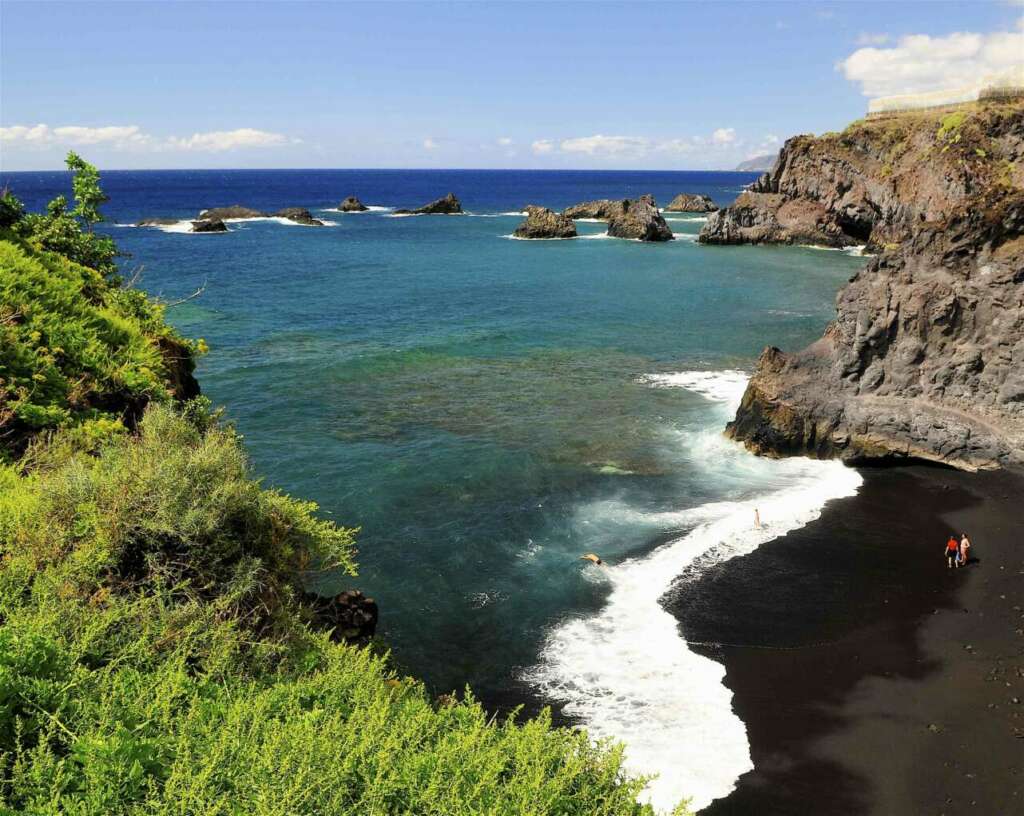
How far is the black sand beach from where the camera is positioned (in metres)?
14.6

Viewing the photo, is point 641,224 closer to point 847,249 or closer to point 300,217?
point 847,249

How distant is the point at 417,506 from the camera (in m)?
26.6

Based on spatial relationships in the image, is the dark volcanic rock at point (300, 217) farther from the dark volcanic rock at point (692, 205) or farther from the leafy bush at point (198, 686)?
the leafy bush at point (198, 686)

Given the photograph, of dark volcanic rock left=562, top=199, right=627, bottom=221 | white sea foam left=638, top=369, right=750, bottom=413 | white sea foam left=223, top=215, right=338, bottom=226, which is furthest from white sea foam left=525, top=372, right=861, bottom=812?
dark volcanic rock left=562, top=199, right=627, bottom=221

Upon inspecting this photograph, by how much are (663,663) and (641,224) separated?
99.9 meters

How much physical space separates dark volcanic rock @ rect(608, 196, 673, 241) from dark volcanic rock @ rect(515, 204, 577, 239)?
7.61 metres

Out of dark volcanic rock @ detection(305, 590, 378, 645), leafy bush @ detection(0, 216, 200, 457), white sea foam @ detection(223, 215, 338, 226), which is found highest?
white sea foam @ detection(223, 215, 338, 226)

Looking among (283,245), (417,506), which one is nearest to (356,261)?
(283,245)

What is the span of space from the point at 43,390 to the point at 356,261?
74.4 metres

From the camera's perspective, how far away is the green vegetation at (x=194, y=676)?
7.50 meters

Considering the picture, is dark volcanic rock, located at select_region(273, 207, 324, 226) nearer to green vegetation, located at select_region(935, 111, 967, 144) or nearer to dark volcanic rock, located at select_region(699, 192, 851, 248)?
dark volcanic rock, located at select_region(699, 192, 851, 248)

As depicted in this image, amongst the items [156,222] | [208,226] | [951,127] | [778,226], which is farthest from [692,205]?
[156,222]

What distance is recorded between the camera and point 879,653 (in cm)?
1877

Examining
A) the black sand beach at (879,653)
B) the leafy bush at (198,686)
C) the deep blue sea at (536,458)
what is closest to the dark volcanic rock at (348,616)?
the deep blue sea at (536,458)
